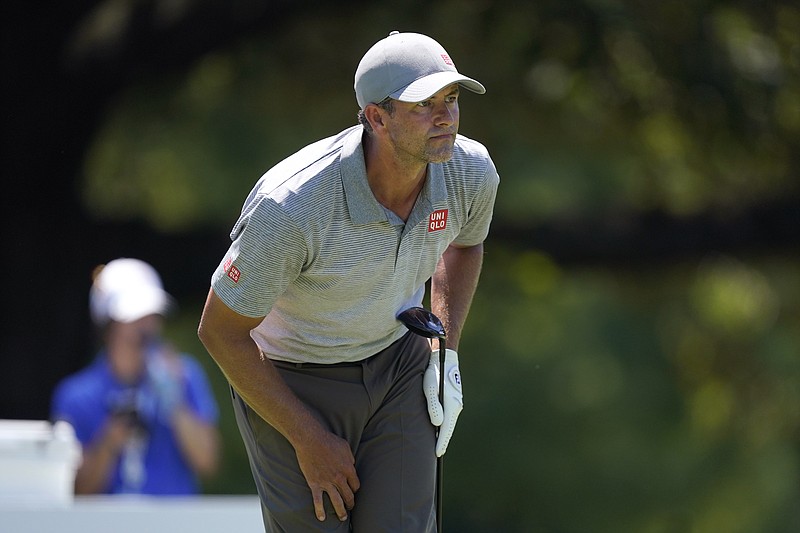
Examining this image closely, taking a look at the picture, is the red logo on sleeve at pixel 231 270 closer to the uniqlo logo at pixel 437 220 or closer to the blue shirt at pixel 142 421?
the uniqlo logo at pixel 437 220

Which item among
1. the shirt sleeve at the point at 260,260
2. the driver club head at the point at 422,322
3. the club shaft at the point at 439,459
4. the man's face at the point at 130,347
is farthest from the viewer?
the man's face at the point at 130,347

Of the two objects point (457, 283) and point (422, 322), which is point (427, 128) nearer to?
point (422, 322)

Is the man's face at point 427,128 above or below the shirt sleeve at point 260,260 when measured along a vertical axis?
above

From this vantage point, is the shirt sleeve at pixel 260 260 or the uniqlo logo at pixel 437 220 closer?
the shirt sleeve at pixel 260 260

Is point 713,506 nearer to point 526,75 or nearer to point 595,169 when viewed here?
point 595,169

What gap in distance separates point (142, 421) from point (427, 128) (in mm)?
3199

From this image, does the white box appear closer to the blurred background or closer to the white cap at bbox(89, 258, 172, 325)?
the white cap at bbox(89, 258, 172, 325)

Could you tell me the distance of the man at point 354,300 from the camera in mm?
3469

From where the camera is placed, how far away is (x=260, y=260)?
342 cm

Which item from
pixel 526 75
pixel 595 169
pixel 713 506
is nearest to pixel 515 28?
pixel 526 75

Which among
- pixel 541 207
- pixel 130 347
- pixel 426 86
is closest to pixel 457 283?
pixel 426 86

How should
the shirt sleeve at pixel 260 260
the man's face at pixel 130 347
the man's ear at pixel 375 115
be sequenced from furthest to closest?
the man's face at pixel 130 347, the man's ear at pixel 375 115, the shirt sleeve at pixel 260 260

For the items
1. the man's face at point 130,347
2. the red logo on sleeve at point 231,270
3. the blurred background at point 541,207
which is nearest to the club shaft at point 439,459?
the red logo on sleeve at point 231,270

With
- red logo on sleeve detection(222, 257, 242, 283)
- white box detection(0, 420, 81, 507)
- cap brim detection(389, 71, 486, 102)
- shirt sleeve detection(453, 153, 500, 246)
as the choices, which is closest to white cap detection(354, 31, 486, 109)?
cap brim detection(389, 71, 486, 102)
